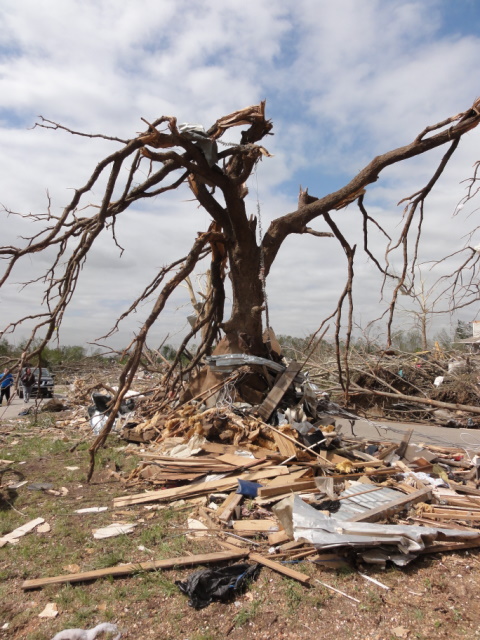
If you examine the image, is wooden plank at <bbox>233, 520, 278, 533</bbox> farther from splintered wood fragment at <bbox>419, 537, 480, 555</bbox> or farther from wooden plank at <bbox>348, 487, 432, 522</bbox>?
splintered wood fragment at <bbox>419, 537, 480, 555</bbox>

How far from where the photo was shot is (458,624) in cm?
270

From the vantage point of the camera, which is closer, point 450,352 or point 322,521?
point 322,521

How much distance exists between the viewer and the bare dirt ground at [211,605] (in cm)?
272

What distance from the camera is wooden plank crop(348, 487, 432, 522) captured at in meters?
3.74

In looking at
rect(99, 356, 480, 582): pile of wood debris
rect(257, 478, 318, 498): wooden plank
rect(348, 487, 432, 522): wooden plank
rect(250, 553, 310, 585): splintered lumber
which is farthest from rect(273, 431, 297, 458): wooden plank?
rect(250, 553, 310, 585): splintered lumber

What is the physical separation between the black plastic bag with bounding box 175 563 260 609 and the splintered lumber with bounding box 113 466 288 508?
5.30 ft

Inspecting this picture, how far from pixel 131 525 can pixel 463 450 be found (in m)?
4.63

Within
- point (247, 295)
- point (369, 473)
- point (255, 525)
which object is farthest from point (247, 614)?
point (247, 295)

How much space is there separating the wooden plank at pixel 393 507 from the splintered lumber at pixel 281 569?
0.69 metres

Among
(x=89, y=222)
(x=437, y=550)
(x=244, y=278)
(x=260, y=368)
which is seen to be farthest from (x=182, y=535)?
(x=89, y=222)

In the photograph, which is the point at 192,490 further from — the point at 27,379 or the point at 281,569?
the point at 27,379

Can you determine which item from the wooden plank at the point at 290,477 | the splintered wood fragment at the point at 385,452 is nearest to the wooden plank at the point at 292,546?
the wooden plank at the point at 290,477

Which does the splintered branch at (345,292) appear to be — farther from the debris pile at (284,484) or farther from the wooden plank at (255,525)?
the wooden plank at (255,525)

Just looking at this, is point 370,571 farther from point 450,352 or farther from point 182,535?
point 450,352
